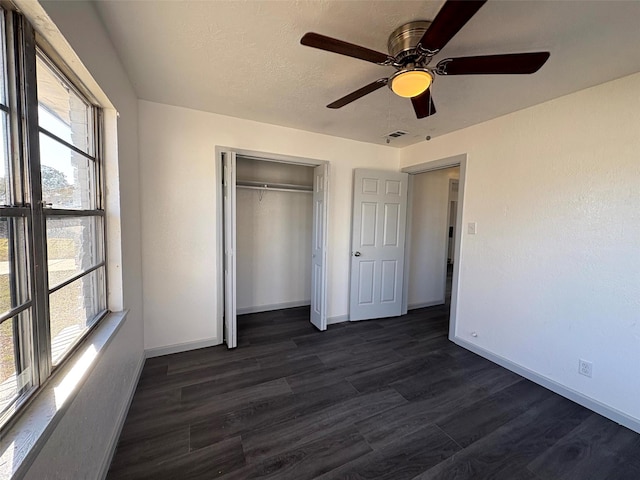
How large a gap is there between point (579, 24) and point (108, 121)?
2858 millimetres

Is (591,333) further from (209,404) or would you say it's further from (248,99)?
(248,99)

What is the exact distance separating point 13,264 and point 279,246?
3.24 m

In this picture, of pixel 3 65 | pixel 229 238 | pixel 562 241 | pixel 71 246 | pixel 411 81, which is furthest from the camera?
pixel 229 238

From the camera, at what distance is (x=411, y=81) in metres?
1.47

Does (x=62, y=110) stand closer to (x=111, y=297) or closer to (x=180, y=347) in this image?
(x=111, y=297)

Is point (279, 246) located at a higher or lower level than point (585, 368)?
higher

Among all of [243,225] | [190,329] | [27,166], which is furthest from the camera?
[243,225]

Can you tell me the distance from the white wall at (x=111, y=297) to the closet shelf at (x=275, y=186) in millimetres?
1378

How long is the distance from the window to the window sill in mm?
43

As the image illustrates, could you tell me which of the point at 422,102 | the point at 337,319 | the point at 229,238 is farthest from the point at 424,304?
the point at 422,102

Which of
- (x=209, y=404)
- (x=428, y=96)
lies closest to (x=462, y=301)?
(x=428, y=96)

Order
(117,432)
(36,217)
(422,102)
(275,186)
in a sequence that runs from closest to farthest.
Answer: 1. (36,217)
2. (117,432)
3. (422,102)
4. (275,186)

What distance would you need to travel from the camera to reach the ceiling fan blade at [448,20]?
954mm

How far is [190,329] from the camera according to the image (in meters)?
2.83
